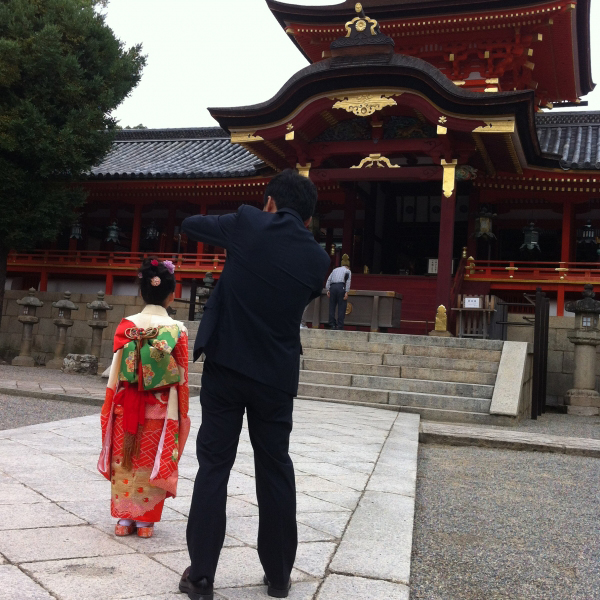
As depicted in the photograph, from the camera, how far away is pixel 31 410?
7016mm

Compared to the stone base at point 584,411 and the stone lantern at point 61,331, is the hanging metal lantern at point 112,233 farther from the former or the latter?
the stone base at point 584,411

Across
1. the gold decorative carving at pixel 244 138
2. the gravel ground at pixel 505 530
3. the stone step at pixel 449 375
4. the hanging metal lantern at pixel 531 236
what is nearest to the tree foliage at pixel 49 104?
the gold decorative carving at pixel 244 138

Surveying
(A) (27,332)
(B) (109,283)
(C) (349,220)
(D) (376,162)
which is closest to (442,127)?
(D) (376,162)

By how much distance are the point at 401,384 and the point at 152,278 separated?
19.1 ft

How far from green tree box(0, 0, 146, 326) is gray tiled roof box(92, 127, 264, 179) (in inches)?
70.6

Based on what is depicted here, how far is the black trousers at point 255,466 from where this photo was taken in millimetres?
2168

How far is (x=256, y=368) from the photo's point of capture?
219 centimetres

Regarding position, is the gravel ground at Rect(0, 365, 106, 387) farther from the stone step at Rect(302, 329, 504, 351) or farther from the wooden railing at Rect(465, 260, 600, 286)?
the wooden railing at Rect(465, 260, 600, 286)

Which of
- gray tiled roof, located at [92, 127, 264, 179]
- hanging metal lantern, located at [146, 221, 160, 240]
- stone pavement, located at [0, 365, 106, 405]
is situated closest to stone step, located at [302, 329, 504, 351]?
stone pavement, located at [0, 365, 106, 405]

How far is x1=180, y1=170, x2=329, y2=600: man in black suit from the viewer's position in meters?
2.19

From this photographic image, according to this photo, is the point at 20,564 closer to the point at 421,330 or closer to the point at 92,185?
the point at 421,330

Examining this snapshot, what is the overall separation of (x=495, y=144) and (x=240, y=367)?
10.0 m

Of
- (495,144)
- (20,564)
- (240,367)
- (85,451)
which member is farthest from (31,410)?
(495,144)

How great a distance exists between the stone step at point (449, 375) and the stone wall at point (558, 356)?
3.28 m
